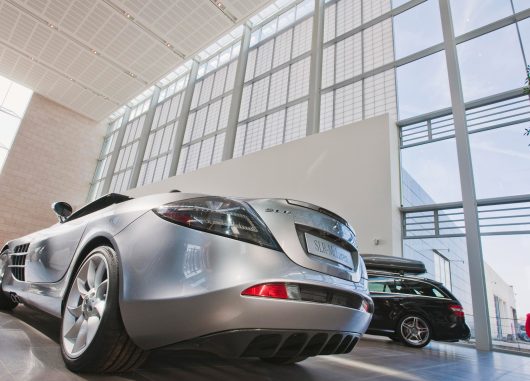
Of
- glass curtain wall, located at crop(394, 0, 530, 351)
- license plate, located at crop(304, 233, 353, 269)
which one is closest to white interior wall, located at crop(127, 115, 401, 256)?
glass curtain wall, located at crop(394, 0, 530, 351)

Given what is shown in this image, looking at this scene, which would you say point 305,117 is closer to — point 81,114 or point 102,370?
point 102,370

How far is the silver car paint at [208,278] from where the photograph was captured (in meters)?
1.18

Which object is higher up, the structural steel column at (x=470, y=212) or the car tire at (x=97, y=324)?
the structural steel column at (x=470, y=212)

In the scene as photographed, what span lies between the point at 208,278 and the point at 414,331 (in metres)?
5.20

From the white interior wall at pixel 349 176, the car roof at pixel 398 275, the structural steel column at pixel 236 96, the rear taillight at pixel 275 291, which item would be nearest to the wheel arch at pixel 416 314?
the car roof at pixel 398 275

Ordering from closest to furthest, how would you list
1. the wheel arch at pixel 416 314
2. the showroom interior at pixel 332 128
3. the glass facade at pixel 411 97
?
1. the showroom interior at pixel 332 128
2. the wheel arch at pixel 416 314
3. the glass facade at pixel 411 97

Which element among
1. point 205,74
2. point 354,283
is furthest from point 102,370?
point 205,74

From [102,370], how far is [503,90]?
9.04m

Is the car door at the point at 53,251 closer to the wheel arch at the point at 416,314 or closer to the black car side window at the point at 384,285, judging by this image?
the black car side window at the point at 384,285

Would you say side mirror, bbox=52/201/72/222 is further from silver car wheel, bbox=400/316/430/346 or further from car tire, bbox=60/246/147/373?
silver car wheel, bbox=400/316/430/346

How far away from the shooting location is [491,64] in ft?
25.2

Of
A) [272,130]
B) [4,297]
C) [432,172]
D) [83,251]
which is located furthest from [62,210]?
[272,130]

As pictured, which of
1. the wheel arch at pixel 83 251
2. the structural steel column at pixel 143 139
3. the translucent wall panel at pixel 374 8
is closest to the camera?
the wheel arch at pixel 83 251

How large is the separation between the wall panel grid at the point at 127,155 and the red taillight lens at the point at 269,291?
1889 centimetres
